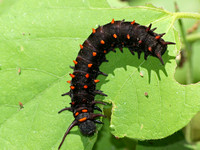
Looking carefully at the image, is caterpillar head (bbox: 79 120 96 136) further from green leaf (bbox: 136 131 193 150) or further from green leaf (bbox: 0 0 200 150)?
green leaf (bbox: 136 131 193 150)

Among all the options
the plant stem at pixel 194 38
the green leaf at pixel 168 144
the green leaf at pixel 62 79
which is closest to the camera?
the green leaf at pixel 62 79

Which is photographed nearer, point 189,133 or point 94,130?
point 94,130

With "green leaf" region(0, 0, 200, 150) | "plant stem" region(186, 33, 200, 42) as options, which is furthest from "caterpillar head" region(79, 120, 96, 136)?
"plant stem" region(186, 33, 200, 42)

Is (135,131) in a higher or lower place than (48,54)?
lower

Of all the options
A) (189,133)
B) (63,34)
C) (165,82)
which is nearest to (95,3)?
(63,34)

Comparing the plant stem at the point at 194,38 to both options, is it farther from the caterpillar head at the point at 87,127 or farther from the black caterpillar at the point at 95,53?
the caterpillar head at the point at 87,127

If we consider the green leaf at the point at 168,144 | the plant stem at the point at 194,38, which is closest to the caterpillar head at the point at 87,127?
the green leaf at the point at 168,144

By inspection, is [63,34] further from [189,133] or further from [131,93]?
[189,133]
